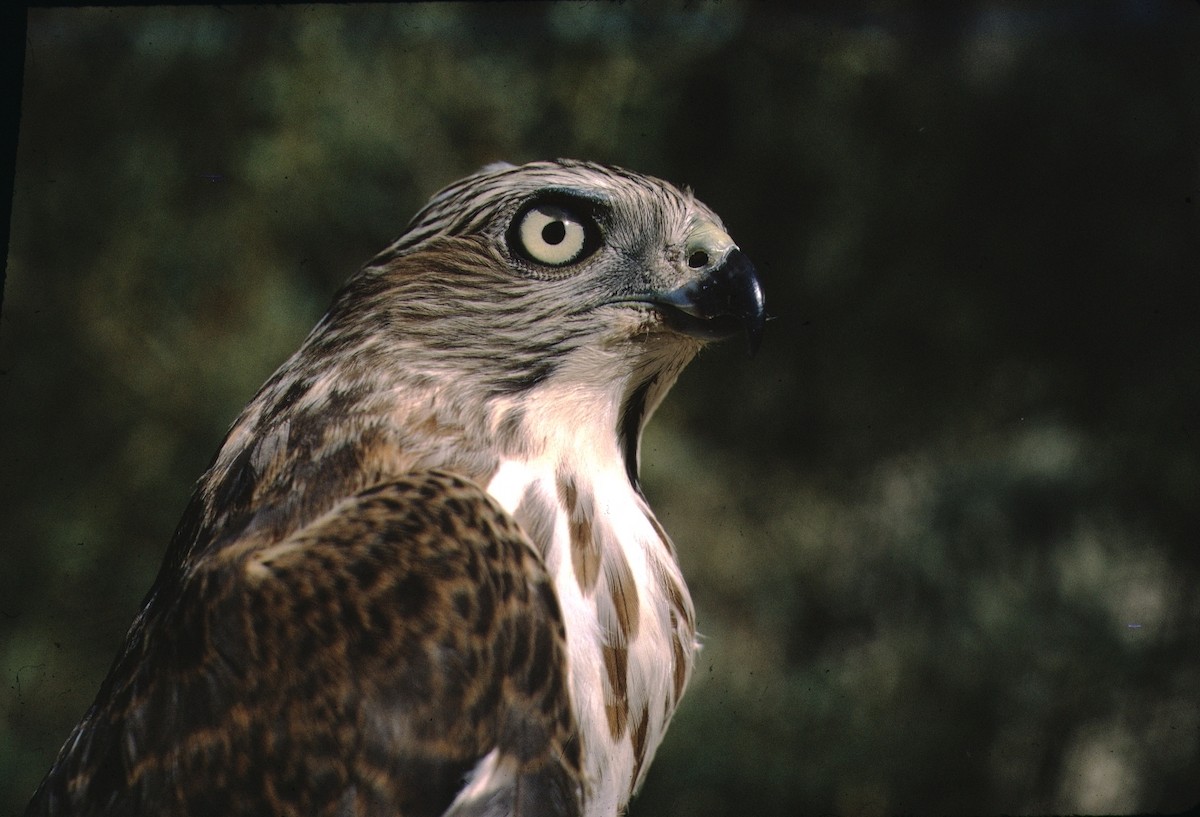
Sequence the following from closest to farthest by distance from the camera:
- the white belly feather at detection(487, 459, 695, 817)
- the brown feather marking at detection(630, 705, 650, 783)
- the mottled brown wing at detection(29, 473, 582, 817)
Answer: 1. the mottled brown wing at detection(29, 473, 582, 817)
2. the white belly feather at detection(487, 459, 695, 817)
3. the brown feather marking at detection(630, 705, 650, 783)

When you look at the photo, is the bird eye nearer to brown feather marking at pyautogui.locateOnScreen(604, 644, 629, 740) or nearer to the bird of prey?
the bird of prey

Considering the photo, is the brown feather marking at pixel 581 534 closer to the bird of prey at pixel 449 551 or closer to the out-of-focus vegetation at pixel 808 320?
the bird of prey at pixel 449 551

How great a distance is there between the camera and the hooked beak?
166 centimetres

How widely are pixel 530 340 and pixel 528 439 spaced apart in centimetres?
16

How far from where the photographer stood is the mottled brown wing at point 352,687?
4.54 ft

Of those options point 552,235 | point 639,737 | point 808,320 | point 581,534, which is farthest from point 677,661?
point 808,320

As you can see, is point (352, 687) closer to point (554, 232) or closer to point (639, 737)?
point (639, 737)

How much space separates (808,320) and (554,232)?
3.17 feet

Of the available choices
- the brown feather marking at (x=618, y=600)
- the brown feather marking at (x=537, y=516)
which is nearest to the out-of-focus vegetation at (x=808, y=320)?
the brown feather marking at (x=618, y=600)

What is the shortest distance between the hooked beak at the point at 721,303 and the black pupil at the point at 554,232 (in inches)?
7.0

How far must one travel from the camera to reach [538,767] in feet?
4.73

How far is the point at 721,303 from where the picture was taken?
168 centimetres

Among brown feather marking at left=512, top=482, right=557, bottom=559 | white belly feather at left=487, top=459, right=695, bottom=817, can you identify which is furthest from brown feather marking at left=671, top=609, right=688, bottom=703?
brown feather marking at left=512, top=482, right=557, bottom=559

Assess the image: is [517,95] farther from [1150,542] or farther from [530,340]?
[1150,542]
